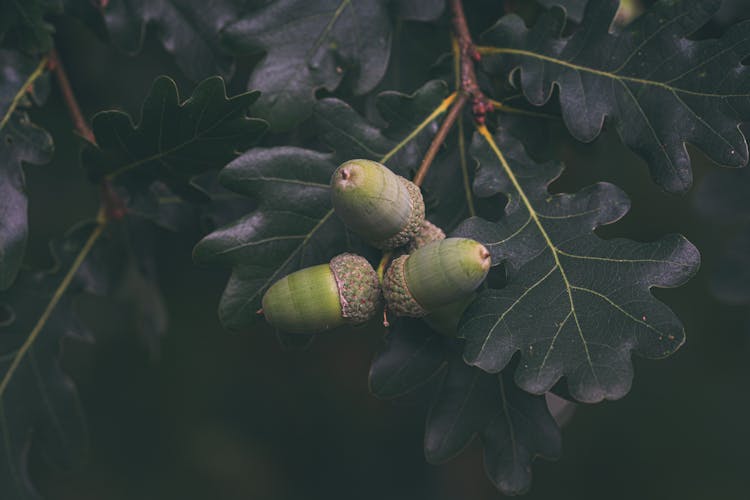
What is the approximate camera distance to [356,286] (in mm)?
1275

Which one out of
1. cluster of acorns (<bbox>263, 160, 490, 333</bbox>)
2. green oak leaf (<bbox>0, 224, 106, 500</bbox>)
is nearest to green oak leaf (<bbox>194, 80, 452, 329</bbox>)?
cluster of acorns (<bbox>263, 160, 490, 333</bbox>)

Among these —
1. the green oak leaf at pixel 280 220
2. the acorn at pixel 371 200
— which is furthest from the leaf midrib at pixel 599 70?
the acorn at pixel 371 200

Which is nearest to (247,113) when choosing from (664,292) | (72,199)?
(72,199)

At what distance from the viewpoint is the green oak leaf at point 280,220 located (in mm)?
1393

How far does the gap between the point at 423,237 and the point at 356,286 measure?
0.18m

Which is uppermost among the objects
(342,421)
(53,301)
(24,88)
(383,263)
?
(24,88)

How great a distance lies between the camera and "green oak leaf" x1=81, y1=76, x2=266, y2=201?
1.39 m

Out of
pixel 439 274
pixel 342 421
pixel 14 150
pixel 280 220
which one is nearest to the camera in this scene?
pixel 439 274

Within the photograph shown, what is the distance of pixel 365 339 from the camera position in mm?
3656

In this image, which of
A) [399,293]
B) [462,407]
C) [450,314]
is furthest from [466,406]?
[399,293]

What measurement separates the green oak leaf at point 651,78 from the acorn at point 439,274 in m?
0.41

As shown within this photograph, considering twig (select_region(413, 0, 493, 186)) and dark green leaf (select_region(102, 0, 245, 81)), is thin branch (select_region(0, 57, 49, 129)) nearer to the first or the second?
dark green leaf (select_region(102, 0, 245, 81))

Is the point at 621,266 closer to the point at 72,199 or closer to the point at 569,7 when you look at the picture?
the point at 569,7

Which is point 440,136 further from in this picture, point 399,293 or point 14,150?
point 14,150
